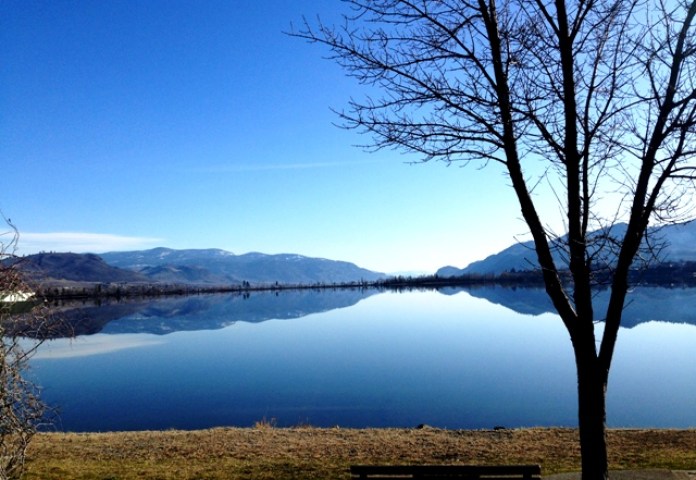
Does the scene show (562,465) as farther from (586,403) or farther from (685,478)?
(586,403)

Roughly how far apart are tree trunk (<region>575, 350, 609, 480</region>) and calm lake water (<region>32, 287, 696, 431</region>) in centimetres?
829

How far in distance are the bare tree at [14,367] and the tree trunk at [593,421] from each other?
7.33m

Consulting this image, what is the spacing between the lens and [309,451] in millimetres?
14500

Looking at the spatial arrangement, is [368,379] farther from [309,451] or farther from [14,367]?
[14,367]

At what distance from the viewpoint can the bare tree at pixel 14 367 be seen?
6922 mm

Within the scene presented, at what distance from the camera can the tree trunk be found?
19.2ft

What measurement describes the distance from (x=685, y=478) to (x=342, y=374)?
1089 inches

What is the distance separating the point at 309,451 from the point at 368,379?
18439 millimetres

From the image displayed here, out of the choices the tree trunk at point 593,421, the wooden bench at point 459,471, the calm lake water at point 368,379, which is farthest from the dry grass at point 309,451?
the tree trunk at point 593,421

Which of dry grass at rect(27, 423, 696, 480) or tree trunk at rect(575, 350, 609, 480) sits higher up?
tree trunk at rect(575, 350, 609, 480)

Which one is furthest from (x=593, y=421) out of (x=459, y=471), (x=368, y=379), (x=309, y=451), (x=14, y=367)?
(x=368, y=379)

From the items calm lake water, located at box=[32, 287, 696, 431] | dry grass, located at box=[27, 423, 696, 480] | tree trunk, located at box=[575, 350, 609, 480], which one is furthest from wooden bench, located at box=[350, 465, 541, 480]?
calm lake water, located at box=[32, 287, 696, 431]

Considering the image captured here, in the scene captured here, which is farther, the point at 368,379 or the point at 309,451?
the point at 368,379

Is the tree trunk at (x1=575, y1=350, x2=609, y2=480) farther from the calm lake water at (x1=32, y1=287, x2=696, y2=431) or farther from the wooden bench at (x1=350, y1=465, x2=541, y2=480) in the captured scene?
the calm lake water at (x1=32, y1=287, x2=696, y2=431)
